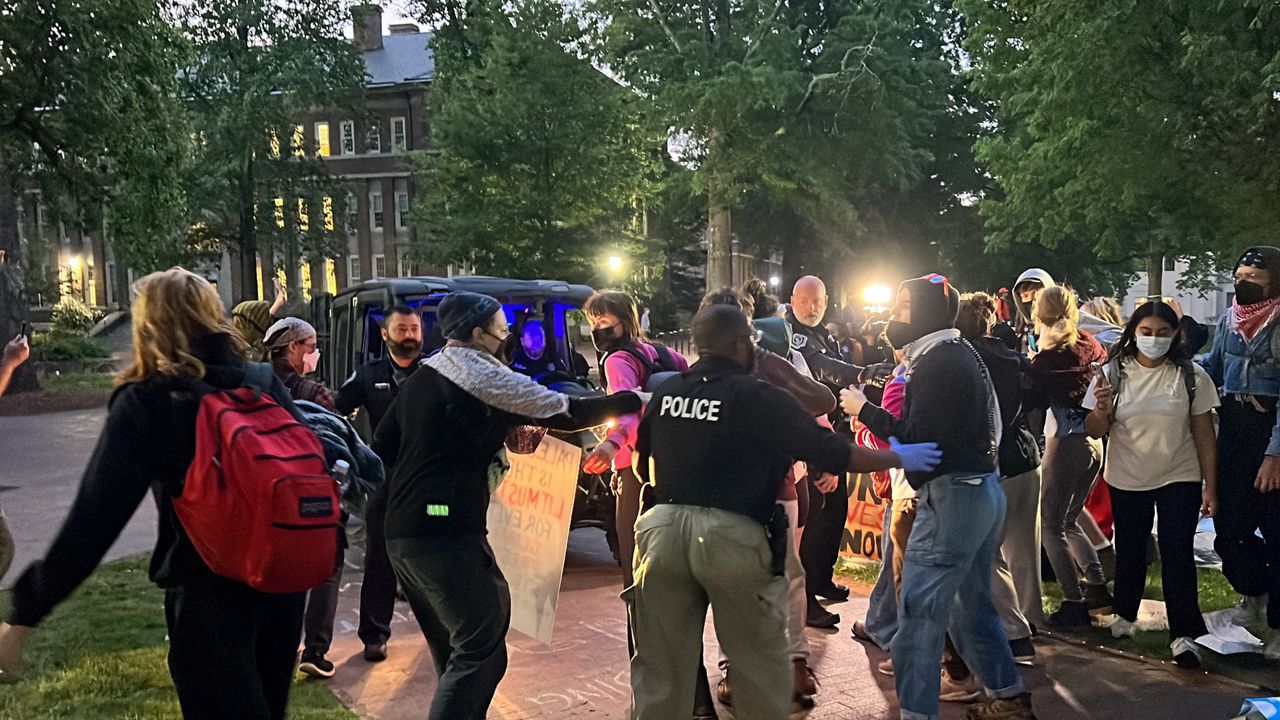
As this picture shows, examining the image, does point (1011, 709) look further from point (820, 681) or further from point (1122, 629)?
point (1122, 629)

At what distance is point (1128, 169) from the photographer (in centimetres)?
2161

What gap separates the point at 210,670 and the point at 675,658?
63.2 inches

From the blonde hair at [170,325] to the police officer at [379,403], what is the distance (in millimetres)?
2807

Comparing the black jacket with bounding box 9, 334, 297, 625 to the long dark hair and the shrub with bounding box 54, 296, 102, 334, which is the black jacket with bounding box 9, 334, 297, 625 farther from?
the shrub with bounding box 54, 296, 102, 334

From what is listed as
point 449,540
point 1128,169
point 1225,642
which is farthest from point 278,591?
point 1128,169

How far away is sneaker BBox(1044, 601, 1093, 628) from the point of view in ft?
20.5

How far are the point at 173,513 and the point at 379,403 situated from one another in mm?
3102

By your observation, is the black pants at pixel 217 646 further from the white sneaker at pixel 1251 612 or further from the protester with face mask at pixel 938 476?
the white sneaker at pixel 1251 612

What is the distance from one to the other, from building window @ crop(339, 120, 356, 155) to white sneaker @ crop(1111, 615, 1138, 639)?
55.6m

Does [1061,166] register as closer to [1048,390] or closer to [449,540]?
[1048,390]

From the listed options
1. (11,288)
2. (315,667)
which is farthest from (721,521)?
(11,288)

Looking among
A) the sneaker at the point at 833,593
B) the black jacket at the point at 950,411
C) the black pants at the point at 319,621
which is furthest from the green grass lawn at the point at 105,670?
the sneaker at the point at 833,593

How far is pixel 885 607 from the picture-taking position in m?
6.04

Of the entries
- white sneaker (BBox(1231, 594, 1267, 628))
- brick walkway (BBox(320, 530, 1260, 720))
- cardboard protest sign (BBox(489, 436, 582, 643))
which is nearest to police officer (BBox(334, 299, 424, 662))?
brick walkway (BBox(320, 530, 1260, 720))
